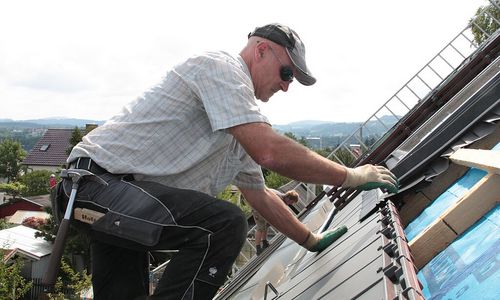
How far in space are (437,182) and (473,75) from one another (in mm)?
4185

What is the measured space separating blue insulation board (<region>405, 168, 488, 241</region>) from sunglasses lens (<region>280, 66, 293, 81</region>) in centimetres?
128

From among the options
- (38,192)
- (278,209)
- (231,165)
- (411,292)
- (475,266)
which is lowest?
(475,266)

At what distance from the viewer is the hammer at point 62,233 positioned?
2.30m

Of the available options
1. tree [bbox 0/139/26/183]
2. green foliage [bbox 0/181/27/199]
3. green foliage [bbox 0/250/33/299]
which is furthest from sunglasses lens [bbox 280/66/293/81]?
tree [bbox 0/139/26/183]

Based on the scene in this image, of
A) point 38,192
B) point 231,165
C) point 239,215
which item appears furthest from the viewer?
point 38,192

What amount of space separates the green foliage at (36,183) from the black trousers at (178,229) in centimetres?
5900

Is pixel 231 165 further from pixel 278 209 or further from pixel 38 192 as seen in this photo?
pixel 38 192

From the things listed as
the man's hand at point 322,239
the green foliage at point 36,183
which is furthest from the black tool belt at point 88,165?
the green foliage at point 36,183

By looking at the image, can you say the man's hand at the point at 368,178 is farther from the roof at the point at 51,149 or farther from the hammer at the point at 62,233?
the roof at the point at 51,149

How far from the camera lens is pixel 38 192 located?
189 ft

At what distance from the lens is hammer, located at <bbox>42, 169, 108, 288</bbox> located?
90.5 inches

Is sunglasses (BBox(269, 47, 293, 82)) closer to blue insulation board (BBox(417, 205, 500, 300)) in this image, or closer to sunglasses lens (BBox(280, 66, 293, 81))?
sunglasses lens (BBox(280, 66, 293, 81))

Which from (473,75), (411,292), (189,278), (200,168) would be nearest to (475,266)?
(411,292)

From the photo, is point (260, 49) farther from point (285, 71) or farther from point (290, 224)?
point (290, 224)
